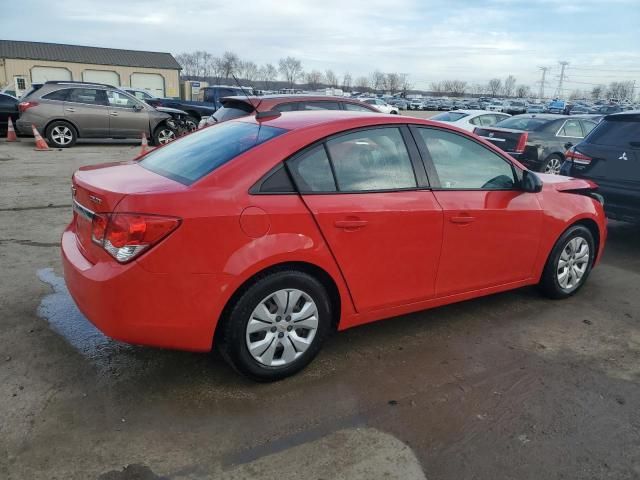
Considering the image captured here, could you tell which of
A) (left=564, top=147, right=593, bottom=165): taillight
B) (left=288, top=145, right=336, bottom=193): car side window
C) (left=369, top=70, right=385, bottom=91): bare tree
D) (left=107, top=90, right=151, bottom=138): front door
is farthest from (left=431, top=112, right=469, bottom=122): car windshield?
(left=369, top=70, right=385, bottom=91): bare tree

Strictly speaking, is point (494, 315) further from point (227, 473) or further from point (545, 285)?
point (227, 473)

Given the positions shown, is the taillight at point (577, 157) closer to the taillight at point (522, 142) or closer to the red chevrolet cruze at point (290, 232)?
the red chevrolet cruze at point (290, 232)

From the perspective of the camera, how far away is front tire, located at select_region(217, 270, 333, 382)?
2.88m

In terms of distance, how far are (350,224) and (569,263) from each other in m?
2.48

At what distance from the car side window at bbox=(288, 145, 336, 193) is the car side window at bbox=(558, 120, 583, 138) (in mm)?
9470

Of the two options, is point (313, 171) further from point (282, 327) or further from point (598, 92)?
point (598, 92)

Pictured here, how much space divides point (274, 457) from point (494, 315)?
243 cm

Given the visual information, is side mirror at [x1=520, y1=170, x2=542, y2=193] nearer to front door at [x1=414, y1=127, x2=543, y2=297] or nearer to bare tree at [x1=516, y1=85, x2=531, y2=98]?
front door at [x1=414, y1=127, x2=543, y2=297]

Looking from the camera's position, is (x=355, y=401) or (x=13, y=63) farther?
(x=13, y=63)

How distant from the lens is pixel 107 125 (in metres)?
14.0

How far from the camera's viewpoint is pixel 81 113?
44.8ft

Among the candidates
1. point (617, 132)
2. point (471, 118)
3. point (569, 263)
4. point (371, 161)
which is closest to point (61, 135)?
point (471, 118)

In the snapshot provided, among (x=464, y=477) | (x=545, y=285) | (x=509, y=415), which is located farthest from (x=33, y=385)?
(x=545, y=285)

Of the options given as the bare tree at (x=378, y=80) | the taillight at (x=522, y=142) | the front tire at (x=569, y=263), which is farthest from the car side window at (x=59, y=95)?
the bare tree at (x=378, y=80)
